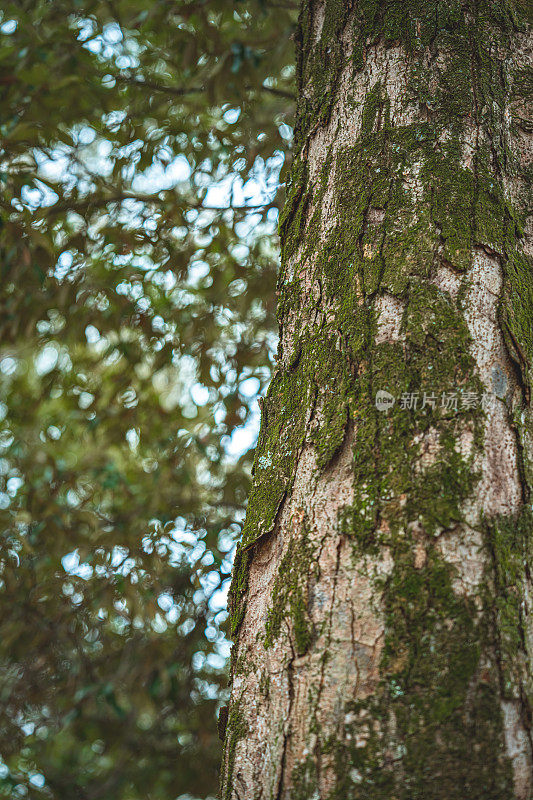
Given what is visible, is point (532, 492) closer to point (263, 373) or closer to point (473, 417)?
point (473, 417)

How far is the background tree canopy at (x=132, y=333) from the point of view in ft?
8.76

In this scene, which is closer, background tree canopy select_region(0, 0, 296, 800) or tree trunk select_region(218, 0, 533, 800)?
tree trunk select_region(218, 0, 533, 800)

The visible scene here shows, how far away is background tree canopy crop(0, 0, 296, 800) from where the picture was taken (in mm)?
2670

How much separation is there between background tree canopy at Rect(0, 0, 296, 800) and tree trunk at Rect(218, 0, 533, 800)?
5.63ft

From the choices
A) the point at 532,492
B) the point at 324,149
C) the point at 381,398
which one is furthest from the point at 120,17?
the point at 532,492

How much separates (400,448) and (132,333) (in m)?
2.38

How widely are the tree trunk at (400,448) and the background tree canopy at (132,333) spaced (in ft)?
5.63

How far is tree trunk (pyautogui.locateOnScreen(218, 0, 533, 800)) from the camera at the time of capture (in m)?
0.72

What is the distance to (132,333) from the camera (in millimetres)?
3053

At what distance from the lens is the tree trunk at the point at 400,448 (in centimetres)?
72

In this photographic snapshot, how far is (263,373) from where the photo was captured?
10.5 feet

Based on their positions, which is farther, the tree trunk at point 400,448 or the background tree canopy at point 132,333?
the background tree canopy at point 132,333

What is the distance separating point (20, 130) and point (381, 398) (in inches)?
83.1

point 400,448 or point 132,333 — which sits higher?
point 132,333
